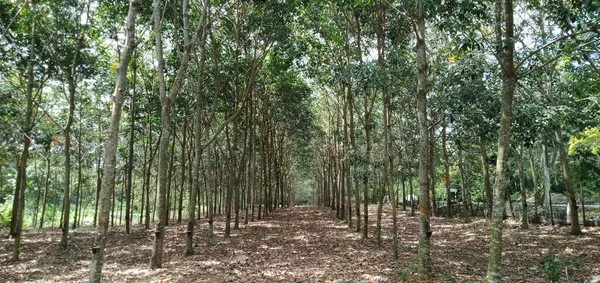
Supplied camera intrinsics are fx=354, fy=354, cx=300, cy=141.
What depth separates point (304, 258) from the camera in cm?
1138

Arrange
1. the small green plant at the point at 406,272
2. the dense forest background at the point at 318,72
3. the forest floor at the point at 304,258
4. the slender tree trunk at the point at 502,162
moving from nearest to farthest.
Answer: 1. the slender tree trunk at the point at 502,162
2. the dense forest background at the point at 318,72
3. the small green plant at the point at 406,272
4. the forest floor at the point at 304,258

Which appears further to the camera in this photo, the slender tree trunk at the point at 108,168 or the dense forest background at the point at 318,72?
the dense forest background at the point at 318,72

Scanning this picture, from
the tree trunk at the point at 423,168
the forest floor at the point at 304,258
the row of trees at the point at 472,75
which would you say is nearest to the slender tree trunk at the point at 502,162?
the row of trees at the point at 472,75

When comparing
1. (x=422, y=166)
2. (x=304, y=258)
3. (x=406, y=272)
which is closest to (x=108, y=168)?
(x=422, y=166)

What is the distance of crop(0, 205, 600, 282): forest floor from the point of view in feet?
29.8

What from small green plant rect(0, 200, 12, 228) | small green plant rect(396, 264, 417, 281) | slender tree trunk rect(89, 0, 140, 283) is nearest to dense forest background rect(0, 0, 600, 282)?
slender tree trunk rect(89, 0, 140, 283)

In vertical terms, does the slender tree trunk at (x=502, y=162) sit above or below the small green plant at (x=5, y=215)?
above

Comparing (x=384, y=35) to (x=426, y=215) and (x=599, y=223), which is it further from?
(x=599, y=223)

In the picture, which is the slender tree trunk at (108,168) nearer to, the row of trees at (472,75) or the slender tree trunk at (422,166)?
the row of trees at (472,75)

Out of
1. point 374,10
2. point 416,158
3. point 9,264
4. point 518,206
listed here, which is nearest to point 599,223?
point 416,158

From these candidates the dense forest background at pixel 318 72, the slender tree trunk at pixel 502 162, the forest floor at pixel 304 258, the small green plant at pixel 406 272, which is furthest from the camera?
the forest floor at pixel 304 258

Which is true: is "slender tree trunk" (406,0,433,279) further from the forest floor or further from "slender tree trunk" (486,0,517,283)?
"slender tree trunk" (486,0,517,283)

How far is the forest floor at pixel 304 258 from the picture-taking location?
358 inches

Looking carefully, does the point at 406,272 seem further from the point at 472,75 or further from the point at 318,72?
the point at 318,72
